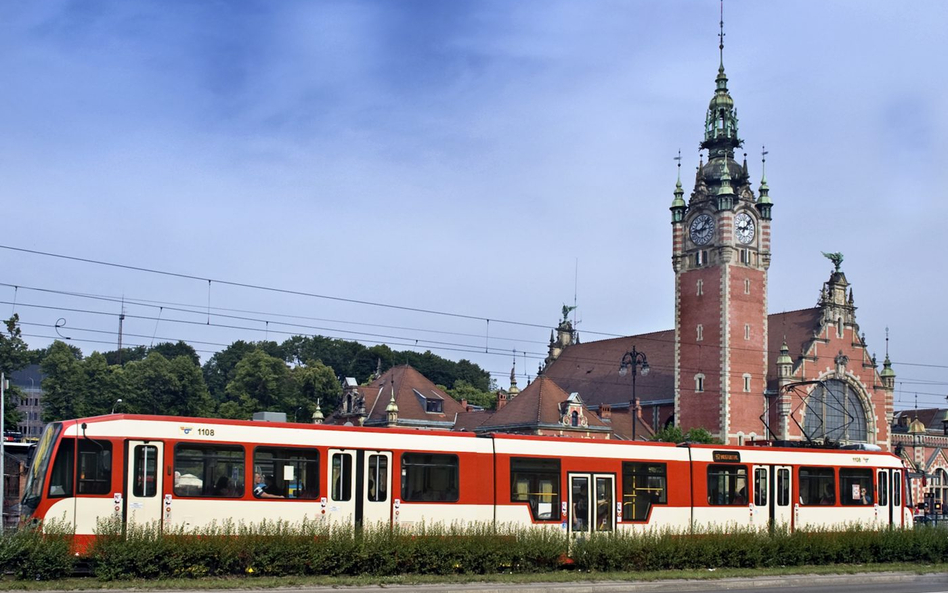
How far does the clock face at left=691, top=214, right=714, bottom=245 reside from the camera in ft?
281

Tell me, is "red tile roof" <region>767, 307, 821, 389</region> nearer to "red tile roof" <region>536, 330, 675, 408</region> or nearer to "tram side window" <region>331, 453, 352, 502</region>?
"red tile roof" <region>536, 330, 675, 408</region>

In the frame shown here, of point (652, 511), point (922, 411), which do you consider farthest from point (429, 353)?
point (652, 511)

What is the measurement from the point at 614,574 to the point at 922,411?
111m

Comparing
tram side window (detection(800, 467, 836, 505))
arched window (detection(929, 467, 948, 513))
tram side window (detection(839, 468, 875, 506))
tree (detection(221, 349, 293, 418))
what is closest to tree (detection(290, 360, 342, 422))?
tree (detection(221, 349, 293, 418))

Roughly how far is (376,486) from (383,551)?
2411mm

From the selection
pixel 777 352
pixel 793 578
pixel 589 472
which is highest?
pixel 777 352

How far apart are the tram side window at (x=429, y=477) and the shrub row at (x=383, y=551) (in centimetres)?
99

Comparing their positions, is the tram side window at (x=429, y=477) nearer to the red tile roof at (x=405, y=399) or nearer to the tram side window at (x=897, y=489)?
the tram side window at (x=897, y=489)

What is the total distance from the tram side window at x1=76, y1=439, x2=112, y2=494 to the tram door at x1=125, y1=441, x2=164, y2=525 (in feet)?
1.20

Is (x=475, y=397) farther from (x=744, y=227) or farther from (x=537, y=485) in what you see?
(x=537, y=485)

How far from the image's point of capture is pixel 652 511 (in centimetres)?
2772

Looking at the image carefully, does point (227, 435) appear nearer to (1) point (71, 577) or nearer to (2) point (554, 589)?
(1) point (71, 577)

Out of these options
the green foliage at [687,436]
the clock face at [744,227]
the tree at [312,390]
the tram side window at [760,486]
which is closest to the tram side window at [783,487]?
the tram side window at [760,486]

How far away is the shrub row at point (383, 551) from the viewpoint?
764 inches
